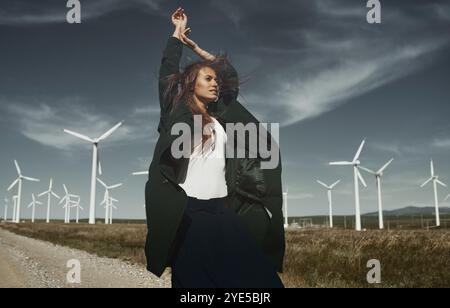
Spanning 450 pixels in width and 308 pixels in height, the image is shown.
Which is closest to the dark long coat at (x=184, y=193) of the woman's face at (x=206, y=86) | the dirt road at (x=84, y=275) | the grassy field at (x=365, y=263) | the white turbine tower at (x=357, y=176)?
the woman's face at (x=206, y=86)

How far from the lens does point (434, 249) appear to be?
1341cm

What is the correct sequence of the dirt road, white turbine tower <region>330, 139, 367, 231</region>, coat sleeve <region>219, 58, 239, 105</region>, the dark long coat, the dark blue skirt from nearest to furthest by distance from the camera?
the dark long coat, the dark blue skirt, coat sleeve <region>219, 58, 239, 105</region>, the dirt road, white turbine tower <region>330, 139, 367, 231</region>

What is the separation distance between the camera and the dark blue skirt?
133 inches

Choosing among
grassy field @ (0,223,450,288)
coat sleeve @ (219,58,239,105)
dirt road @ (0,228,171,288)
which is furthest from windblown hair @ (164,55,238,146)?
dirt road @ (0,228,171,288)

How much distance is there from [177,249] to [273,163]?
3.34 feet

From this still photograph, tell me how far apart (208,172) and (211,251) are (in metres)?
0.62

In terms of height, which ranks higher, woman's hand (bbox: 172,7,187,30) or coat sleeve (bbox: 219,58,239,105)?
woman's hand (bbox: 172,7,187,30)

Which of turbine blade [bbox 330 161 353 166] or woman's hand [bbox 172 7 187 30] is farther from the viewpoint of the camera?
turbine blade [bbox 330 161 353 166]

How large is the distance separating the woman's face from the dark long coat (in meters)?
0.12

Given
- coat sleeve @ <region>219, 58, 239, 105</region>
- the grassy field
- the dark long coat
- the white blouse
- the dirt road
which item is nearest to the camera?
the dark long coat

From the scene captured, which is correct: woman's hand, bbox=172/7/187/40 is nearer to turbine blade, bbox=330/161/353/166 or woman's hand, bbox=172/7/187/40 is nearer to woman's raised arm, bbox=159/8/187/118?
woman's raised arm, bbox=159/8/187/118

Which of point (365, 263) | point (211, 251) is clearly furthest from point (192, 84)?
point (365, 263)

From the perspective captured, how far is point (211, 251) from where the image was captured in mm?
3426
